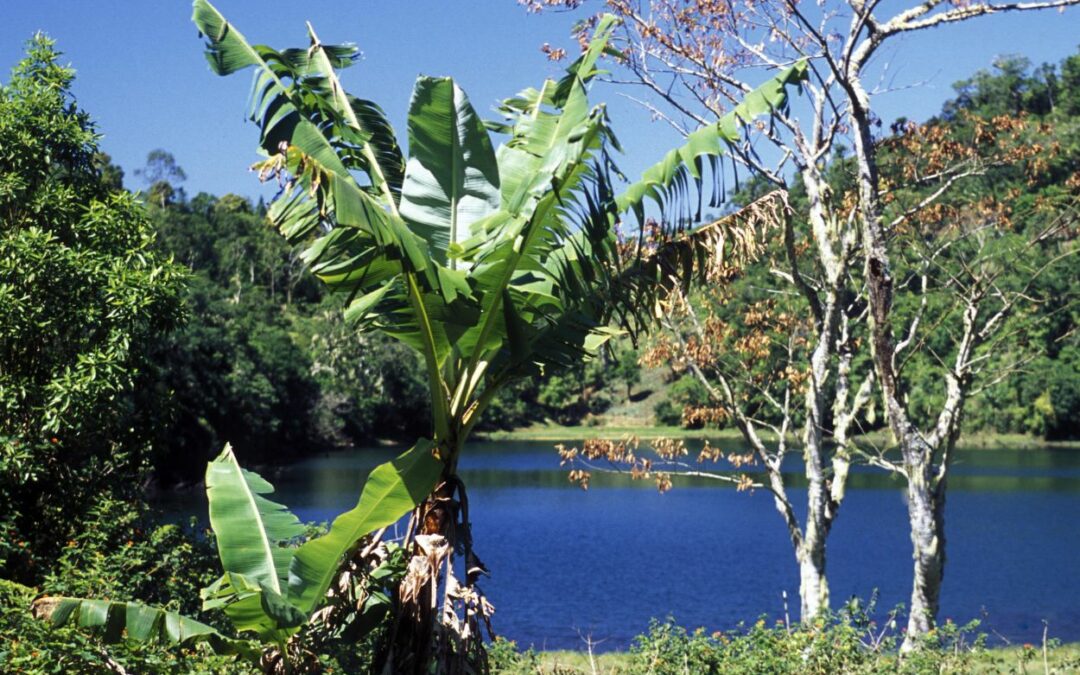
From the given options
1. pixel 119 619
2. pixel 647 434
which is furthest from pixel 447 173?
pixel 647 434

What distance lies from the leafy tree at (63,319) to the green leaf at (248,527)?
2.42 m

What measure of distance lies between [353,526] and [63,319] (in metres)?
4.40

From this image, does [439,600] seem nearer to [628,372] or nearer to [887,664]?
[887,664]

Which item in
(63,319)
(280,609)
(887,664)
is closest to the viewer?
(280,609)

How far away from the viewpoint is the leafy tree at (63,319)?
8.27 meters

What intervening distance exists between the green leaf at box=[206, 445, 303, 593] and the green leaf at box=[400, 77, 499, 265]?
1707 mm

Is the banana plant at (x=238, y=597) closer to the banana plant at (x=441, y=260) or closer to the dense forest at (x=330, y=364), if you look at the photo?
the banana plant at (x=441, y=260)

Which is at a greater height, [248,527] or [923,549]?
[248,527]

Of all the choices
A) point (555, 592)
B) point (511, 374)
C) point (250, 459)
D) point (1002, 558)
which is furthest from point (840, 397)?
point (250, 459)

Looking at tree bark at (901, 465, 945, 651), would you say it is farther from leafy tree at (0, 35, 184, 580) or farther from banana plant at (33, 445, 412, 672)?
leafy tree at (0, 35, 184, 580)

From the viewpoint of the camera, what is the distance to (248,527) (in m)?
6.01

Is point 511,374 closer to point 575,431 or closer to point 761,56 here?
point 761,56

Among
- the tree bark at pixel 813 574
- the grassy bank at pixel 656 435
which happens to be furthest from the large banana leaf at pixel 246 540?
the grassy bank at pixel 656 435

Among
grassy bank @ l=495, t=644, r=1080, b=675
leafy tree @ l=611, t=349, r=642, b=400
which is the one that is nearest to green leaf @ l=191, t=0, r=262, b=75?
grassy bank @ l=495, t=644, r=1080, b=675
